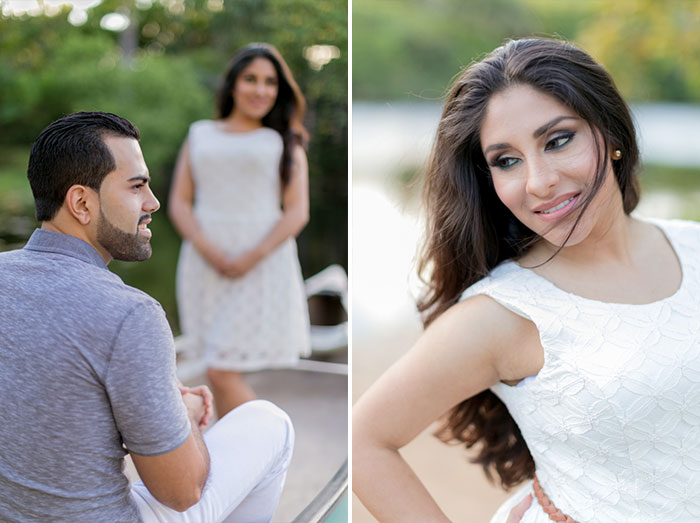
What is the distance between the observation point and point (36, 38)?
10.2 ft

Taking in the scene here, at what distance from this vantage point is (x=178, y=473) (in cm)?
90

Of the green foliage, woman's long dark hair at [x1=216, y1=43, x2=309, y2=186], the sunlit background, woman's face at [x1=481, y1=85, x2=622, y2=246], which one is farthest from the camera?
the green foliage

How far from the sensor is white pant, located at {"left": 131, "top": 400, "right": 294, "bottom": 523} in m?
1.00

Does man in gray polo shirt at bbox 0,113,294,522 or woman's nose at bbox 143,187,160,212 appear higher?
woman's nose at bbox 143,187,160,212

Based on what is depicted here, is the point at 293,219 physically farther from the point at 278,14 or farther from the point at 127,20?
the point at 127,20

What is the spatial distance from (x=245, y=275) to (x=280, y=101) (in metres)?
0.59

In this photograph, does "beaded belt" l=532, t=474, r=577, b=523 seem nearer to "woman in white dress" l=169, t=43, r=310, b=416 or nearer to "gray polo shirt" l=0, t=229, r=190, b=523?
"gray polo shirt" l=0, t=229, r=190, b=523

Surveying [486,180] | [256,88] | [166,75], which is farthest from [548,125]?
[166,75]

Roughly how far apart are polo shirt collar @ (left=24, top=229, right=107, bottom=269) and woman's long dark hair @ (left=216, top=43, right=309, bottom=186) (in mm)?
1335

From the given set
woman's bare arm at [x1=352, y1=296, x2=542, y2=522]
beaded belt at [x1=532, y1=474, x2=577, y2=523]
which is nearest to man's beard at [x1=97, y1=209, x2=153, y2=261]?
woman's bare arm at [x1=352, y1=296, x2=542, y2=522]

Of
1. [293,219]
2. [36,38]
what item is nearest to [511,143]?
[293,219]

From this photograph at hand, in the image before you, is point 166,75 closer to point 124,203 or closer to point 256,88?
point 256,88

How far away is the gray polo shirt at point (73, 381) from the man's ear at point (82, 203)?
35mm

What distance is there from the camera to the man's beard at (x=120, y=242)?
91cm
